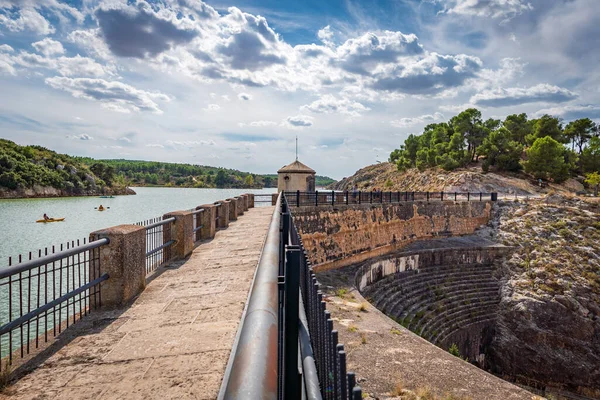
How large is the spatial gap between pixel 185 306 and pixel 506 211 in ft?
115

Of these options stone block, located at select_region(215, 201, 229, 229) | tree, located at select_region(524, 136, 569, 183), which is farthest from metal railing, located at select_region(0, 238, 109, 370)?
tree, located at select_region(524, 136, 569, 183)

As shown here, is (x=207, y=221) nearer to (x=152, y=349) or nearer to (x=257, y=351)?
(x=152, y=349)

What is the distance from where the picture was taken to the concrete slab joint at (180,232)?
7.85 m

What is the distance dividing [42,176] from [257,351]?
88.9m

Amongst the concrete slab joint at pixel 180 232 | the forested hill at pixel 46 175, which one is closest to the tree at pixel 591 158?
the concrete slab joint at pixel 180 232

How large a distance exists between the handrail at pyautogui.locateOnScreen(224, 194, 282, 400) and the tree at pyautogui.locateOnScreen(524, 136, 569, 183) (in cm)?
5892

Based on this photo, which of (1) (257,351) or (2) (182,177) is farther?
(2) (182,177)

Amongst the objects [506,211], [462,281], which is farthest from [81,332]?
[506,211]

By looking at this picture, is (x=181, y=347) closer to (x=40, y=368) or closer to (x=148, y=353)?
(x=148, y=353)

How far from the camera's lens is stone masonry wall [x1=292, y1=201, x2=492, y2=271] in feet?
63.3

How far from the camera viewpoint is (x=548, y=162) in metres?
49.5

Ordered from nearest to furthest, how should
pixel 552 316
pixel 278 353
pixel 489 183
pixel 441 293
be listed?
pixel 278 353, pixel 441 293, pixel 552 316, pixel 489 183

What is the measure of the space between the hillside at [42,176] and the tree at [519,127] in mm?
90755

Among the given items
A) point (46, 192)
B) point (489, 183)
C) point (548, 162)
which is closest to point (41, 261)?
point (489, 183)
